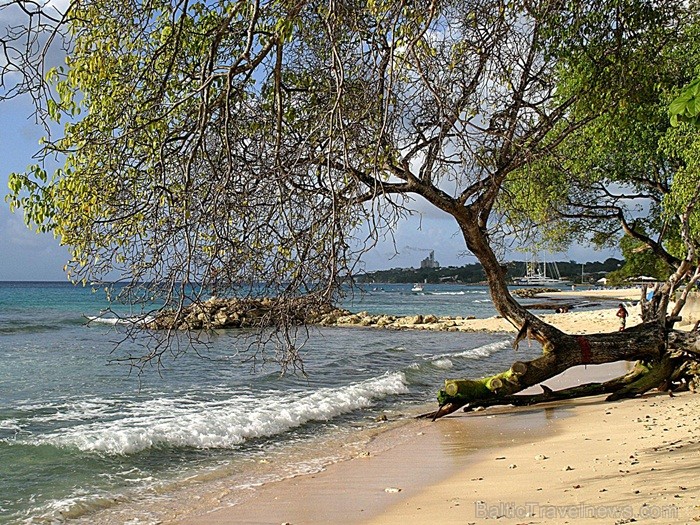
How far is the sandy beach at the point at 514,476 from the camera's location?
18.9 ft

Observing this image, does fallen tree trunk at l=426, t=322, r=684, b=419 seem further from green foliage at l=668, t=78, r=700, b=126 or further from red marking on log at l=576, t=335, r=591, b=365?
green foliage at l=668, t=78, r=700, b=126

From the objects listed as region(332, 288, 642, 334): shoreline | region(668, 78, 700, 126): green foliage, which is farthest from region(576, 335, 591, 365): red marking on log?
region(332, 288, 642, 334): shoreline

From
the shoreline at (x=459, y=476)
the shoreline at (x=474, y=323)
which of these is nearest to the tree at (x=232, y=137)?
the shoreline at (x=459, y=476)

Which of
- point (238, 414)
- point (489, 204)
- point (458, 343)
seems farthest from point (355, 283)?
point (458, 343)

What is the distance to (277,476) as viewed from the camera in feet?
28.3

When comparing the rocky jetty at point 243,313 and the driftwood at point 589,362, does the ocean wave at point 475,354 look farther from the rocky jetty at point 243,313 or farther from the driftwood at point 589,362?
the rocky jetty at point 243,313

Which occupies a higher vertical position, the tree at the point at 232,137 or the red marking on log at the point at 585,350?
the tree at the point at 232,137

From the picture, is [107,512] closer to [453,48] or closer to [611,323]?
[453,48]

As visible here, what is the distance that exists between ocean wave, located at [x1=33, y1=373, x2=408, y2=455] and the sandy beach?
83.7 inches

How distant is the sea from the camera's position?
8016 millimetres

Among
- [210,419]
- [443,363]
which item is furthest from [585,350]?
[443,363]

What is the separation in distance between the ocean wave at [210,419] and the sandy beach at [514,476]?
213cm

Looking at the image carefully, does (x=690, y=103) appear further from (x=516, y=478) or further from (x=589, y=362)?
(x=589, y=362)

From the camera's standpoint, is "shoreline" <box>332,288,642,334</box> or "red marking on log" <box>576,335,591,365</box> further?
"shoreline" <box>332,288,642,334</box>
